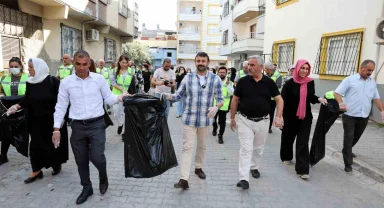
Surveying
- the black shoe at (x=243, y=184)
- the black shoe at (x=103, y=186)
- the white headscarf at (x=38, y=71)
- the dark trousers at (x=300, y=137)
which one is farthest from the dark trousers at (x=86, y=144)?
the dark trousers at (x=300, y=137)

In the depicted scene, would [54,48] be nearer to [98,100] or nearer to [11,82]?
[11,82]

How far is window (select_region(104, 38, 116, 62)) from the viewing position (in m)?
17.1

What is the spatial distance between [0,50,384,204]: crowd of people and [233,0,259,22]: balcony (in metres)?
16.0

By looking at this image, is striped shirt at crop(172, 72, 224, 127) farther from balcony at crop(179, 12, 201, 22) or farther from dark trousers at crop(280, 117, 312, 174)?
balcony at crop(179, 12, 201, 22)

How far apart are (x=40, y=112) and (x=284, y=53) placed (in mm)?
12386

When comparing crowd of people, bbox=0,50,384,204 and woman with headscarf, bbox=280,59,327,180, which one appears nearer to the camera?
crowd of people, bbox=0,50,384,204

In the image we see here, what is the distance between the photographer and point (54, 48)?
36.9ft

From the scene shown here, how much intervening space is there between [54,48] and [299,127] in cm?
976

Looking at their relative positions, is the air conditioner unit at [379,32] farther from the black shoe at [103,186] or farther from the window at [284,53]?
the black shoe at [103,186]

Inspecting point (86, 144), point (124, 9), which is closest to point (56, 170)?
point (86, 144)

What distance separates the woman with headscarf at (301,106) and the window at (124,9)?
13.9 metres

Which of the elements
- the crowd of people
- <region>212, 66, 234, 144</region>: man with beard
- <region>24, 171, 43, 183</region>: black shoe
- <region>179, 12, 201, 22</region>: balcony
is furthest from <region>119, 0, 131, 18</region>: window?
<region>179, 12, 201, 22</region>: balcony

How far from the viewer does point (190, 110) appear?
4.05 m

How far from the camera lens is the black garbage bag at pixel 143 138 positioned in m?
3.66
